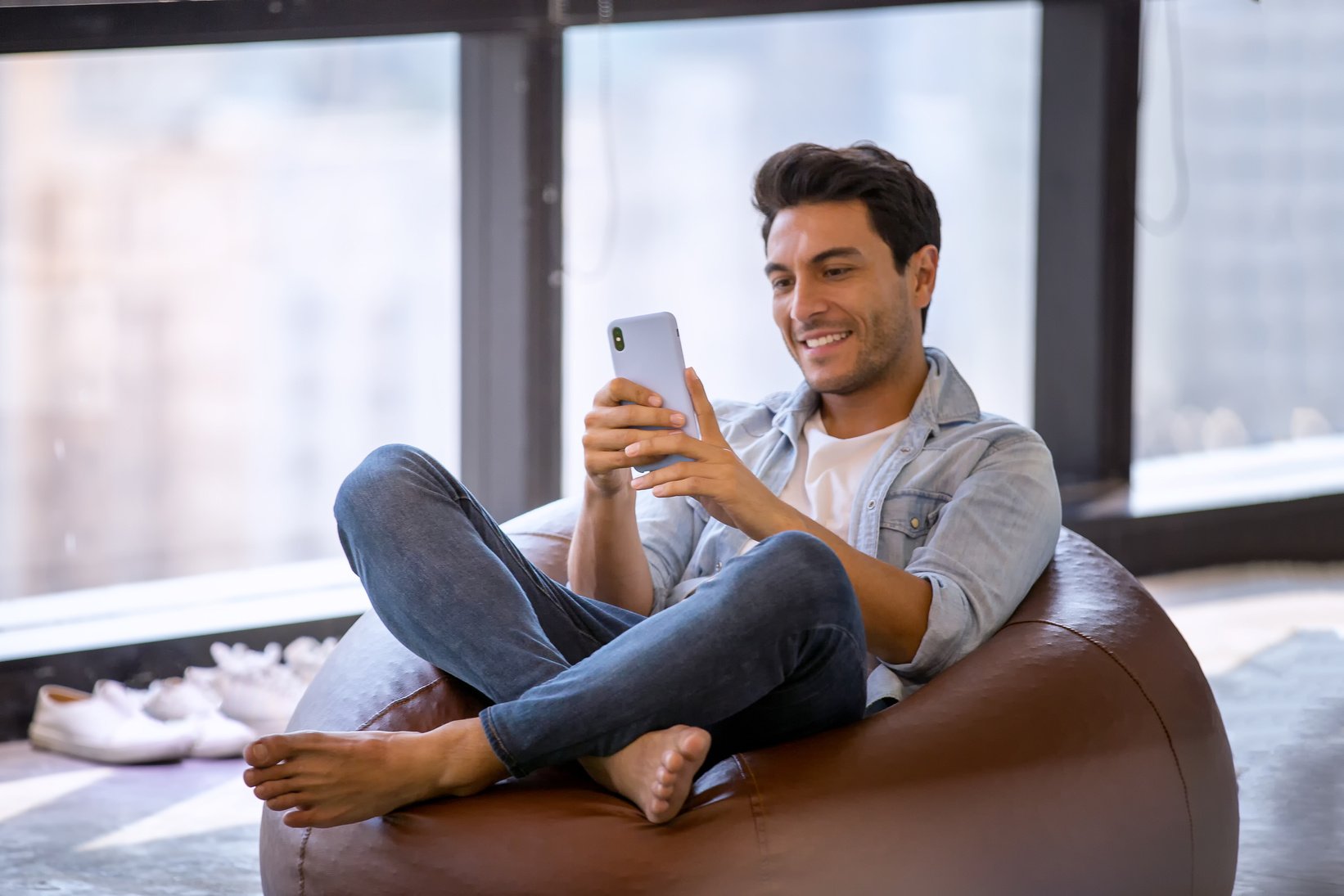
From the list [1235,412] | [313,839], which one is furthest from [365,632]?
[1235,412]

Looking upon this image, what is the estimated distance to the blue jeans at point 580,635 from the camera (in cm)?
167

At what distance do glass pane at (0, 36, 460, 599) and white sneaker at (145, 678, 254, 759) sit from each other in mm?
517

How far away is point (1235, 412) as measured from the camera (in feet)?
16.7

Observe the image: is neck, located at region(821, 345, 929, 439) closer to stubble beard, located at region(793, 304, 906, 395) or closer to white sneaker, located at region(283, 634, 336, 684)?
stubble beard, located at region(793, 304, 906, 395)

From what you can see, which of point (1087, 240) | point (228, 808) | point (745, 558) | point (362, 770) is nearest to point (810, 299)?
point (745, 558)

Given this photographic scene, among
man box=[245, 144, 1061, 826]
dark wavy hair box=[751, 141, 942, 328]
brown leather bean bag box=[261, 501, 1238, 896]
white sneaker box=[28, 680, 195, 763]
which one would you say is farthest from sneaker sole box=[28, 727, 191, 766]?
dark wavy hair box=[751, 141, 942, 328]

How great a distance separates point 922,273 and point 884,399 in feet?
0.68

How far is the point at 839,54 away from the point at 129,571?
2.45 meters

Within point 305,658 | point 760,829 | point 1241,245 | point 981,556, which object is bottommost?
point 305,658

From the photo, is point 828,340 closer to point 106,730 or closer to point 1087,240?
point 106,730

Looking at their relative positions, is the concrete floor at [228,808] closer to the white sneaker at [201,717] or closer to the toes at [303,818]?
the white sneaker at [201,717]

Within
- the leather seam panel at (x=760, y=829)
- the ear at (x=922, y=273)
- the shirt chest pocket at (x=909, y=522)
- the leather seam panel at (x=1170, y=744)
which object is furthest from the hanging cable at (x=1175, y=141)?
the leather seam panel at (x=760, y=829)

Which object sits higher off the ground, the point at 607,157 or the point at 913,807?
the point at 607,157

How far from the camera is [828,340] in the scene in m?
2.20
